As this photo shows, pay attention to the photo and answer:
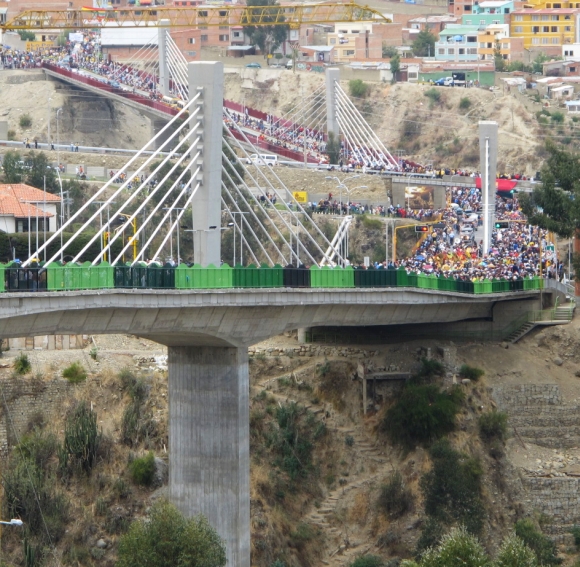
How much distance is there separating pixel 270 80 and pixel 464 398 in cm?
7930

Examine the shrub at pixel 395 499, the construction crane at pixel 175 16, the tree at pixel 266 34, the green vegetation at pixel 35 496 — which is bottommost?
the shrub at pixel 395 499

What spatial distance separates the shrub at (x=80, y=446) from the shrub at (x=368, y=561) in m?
9.19

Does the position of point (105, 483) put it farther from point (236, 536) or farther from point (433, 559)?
point (433, 559)

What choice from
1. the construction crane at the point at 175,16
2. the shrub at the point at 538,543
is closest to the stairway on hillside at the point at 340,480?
the shrub at the point at 538,543

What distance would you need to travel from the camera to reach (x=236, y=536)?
→ 68.8m

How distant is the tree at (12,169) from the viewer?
347ft

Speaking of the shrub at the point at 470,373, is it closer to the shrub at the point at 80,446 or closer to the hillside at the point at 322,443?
the hillside at the point at 322,443

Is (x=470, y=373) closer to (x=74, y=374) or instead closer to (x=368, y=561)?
(x=368, y=561)

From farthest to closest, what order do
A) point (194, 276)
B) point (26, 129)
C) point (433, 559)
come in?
point (26, 129) → point (194, 276) → point (433, 559)

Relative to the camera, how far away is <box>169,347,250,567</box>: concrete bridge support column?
227ft

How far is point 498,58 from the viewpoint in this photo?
163875mm

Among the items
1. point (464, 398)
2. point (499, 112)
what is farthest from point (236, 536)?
point (499, 112)

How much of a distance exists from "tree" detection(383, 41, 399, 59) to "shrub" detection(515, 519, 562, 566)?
9488 centimetres

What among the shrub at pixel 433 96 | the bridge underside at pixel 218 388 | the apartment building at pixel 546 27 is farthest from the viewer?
the apartment building at pixel 546 27
